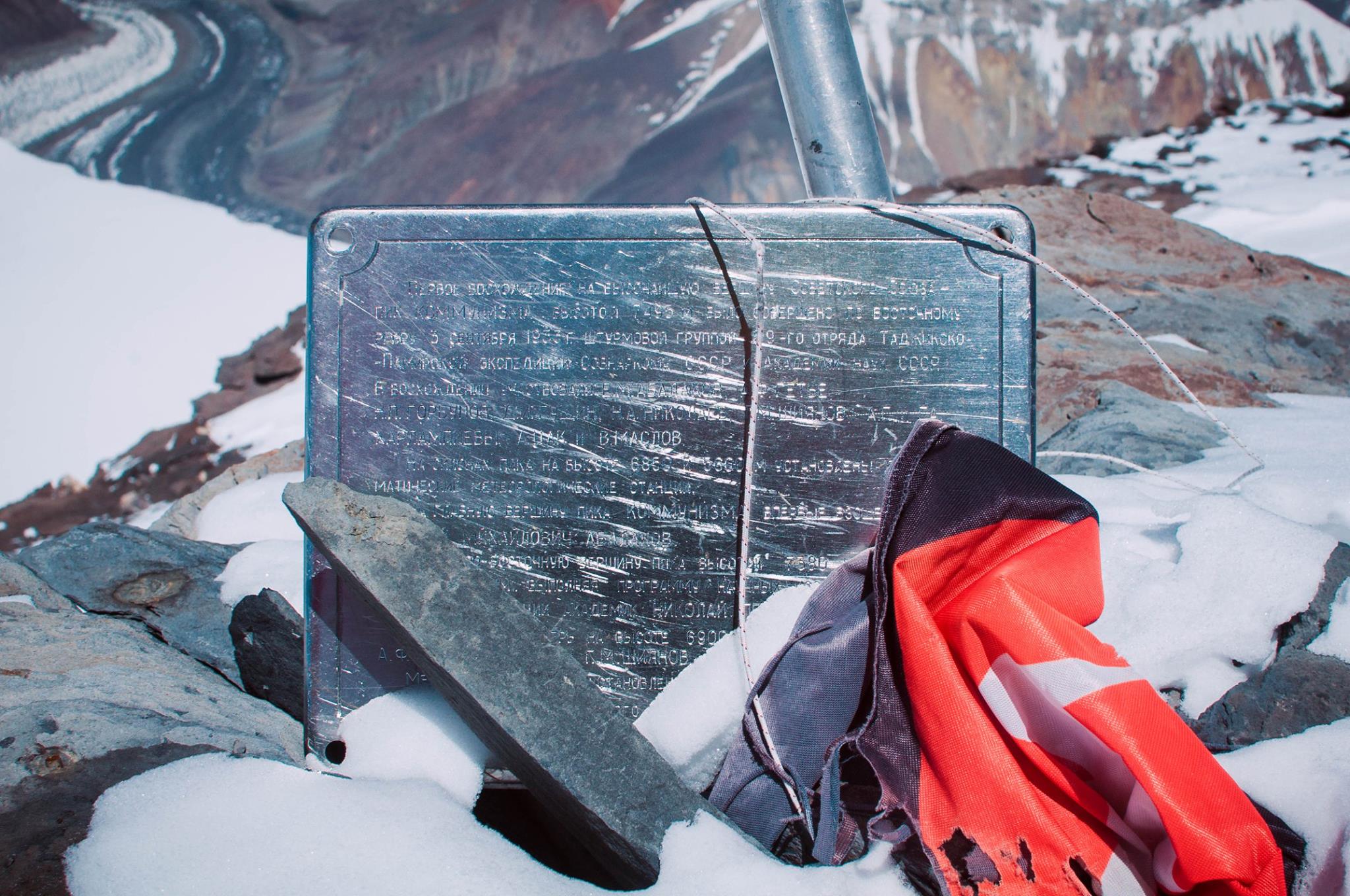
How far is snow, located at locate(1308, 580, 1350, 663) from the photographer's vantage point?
1494 millimetres

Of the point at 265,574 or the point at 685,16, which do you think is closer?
the point at 265,574

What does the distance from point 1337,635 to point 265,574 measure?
2484 millimetres

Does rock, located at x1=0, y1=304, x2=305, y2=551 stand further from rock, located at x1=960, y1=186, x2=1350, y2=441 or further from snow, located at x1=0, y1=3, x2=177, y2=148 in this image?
rock, located at x1=960, y1=186, x2=1350, y2=441

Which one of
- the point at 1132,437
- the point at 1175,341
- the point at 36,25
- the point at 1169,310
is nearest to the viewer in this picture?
the point at 1132,437

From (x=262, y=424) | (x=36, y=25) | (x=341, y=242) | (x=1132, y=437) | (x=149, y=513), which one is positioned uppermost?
(x=36, y=25)

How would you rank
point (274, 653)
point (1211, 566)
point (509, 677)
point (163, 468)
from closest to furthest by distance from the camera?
point (509, 677) < point (1211, 566) < point (274, 653) < point (163, 468)

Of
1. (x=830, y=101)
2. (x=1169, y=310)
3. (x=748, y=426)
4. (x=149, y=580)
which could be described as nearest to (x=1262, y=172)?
(x=1169, y=310)

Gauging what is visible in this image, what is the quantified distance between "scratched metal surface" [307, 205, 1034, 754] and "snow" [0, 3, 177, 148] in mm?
5138

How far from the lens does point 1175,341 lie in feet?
12.0

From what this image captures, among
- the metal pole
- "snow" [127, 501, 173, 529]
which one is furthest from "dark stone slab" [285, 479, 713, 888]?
"snow" [127, 501, 173, 529]

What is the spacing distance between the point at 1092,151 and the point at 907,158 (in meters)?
1.74

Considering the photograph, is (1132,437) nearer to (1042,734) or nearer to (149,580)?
(1042,734)

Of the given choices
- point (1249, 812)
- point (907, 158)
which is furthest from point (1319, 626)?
point (907, 158)

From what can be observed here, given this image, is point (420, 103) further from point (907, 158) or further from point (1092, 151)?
point (1092, 151)
